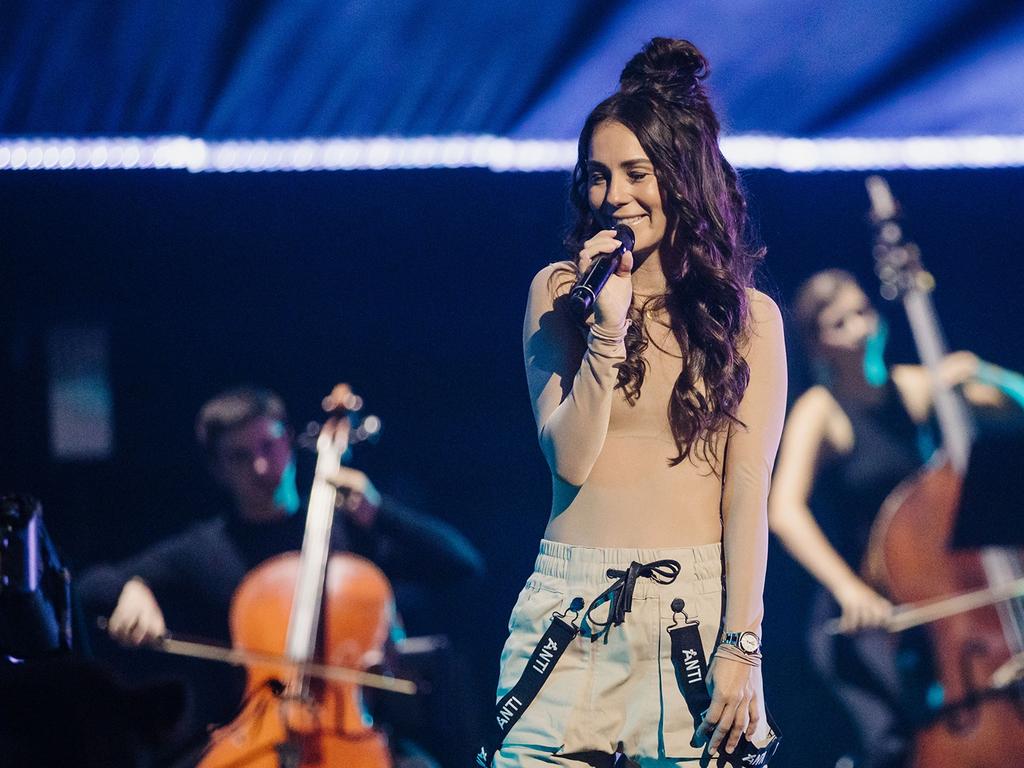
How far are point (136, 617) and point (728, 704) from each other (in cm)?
229

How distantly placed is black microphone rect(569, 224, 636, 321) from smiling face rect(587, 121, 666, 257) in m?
0.09

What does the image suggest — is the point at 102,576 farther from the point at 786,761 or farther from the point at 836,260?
the point at 836,260

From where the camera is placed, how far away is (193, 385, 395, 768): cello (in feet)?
10.3

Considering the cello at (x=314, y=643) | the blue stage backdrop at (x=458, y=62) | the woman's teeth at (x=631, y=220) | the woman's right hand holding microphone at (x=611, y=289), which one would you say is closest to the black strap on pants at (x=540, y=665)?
the woman's right hand holding microphone at (x=611, y=289)

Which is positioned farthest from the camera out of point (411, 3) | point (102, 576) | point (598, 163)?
point (102, 576)

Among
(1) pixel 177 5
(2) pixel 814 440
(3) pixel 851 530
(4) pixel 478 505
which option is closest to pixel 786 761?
(3) pixel 851 530

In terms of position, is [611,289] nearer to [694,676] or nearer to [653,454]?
[653,454]

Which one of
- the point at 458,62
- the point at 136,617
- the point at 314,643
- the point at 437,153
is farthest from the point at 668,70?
the point at 136,617

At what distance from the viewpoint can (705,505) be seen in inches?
64.9

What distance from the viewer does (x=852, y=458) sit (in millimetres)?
3580

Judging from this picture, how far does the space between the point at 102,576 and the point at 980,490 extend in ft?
8.44

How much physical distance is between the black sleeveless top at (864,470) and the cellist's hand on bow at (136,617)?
1.97 metres

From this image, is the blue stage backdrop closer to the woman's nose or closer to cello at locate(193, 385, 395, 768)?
cello at locate(193, 385, 395, 768)

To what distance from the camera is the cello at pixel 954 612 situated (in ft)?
10.9
